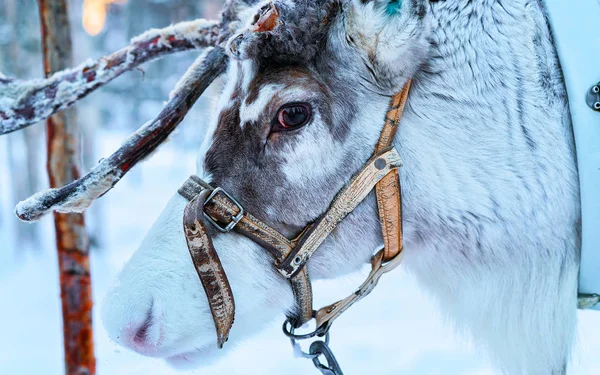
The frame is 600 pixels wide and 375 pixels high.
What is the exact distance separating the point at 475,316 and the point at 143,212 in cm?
1049

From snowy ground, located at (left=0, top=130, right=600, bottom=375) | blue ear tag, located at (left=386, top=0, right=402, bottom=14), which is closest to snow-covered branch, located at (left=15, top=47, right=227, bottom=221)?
snowy ground, located at (left=0, top=130, right=600, bottom=375)

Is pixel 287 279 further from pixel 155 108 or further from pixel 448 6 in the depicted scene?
pixel 155 108

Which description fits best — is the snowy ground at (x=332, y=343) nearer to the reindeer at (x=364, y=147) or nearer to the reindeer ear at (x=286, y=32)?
the reindeer at (x=364, y=147)

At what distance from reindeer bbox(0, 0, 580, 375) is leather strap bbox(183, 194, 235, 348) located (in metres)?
0.05

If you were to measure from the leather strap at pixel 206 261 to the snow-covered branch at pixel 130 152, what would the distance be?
498 millimetres

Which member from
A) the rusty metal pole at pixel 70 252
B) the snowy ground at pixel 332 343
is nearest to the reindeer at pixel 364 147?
the snowy ground at pixel 332 343

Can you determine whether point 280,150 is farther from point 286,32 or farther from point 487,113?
point 487,113

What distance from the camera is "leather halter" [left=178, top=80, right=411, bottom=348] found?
5.24ft

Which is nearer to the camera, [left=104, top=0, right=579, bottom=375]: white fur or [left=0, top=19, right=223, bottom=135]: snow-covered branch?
[left=104, top=0, right=579, bottom=375]: white fur

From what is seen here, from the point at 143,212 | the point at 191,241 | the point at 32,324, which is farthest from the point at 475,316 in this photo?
the point at 143,212

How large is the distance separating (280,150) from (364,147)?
247 millimetres

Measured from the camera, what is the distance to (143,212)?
11.7 meters

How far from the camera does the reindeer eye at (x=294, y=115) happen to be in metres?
1.62

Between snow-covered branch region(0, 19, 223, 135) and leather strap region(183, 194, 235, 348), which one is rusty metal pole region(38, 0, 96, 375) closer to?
snow-covered branch region(0, 19, 223, 135)
